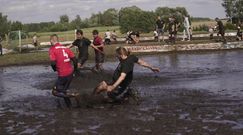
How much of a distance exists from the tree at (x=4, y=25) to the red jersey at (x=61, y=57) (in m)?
59.9

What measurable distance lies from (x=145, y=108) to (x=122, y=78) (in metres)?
0.92

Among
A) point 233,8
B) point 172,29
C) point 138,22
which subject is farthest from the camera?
point 233,8

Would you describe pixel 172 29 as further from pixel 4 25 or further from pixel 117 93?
pixel 4 25

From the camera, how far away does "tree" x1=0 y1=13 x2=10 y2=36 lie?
7044 cm

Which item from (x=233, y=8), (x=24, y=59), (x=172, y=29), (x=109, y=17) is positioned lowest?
(x=24, y=59)

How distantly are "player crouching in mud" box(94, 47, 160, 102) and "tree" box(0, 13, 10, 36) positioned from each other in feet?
198

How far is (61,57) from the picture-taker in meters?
12.0

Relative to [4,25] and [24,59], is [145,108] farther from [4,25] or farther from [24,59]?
[4,25]

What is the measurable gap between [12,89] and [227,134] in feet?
34.7

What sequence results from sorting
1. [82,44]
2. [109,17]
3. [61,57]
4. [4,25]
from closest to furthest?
[61,57], [82,44], [4,25], [109,17]

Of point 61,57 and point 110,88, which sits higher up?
point 61,57

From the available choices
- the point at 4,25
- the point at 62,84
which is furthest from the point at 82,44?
the point at 4,25

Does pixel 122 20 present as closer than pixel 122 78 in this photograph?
No

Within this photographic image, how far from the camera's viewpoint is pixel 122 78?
11.6 metres
